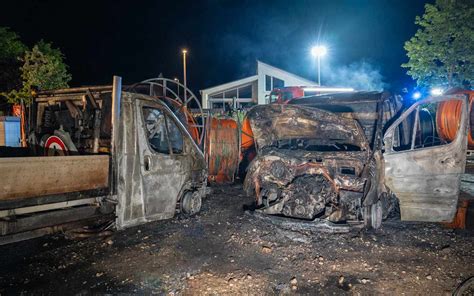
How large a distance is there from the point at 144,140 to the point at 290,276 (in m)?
2.65

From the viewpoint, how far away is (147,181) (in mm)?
4598

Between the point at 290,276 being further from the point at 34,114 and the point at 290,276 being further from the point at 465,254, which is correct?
the point at 34,114

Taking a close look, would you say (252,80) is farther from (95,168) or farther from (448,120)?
(95,168)

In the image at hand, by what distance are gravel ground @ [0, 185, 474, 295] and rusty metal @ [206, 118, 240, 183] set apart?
129 inches

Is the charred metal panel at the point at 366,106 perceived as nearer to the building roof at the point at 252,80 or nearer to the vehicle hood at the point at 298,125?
the vehicle hood at the point at 298,125

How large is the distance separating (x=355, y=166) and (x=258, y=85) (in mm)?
18604

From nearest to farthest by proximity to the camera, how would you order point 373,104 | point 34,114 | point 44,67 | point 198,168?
point 34,114 < point 198,168 < point 373,104 < point 44,67

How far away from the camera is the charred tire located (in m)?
5.55

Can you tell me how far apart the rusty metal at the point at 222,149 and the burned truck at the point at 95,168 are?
243cm

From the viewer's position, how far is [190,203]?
223 inches

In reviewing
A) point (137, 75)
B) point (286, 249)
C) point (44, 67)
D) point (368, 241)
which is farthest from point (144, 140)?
point (137, 75)

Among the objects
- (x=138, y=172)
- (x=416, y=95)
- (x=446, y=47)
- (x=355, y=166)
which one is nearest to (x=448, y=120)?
(x=416, y=95)

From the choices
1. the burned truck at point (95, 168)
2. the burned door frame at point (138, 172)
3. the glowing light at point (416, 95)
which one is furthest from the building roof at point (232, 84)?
the burned door frame at point (138, 172)

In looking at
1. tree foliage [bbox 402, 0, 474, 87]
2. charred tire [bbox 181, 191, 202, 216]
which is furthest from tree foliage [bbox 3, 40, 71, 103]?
tree foliage [bbox 402, 0, 474, 87]
